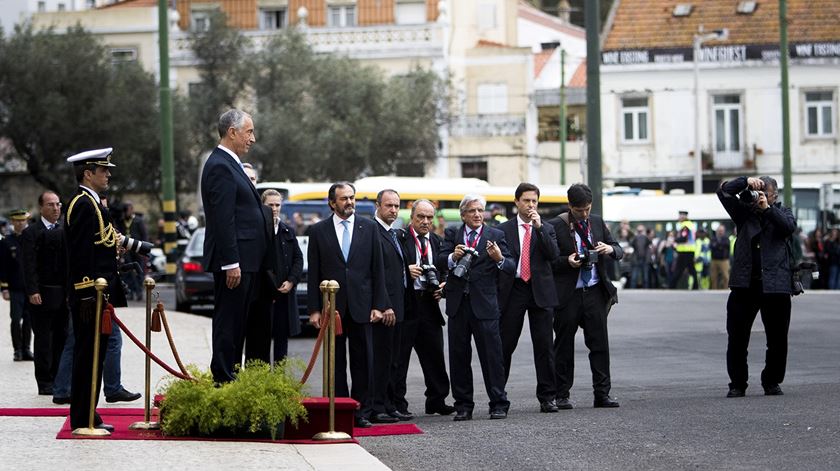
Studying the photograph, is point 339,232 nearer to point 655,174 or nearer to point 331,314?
point 331,314

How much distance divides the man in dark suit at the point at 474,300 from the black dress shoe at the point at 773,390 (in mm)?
2501

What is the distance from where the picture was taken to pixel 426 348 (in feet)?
48.6

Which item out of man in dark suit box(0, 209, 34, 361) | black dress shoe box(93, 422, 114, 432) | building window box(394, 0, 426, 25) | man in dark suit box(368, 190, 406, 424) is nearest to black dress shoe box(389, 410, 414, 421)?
man in dark suit box(368, 190, 406, 424)

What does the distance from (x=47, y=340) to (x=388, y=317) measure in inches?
160

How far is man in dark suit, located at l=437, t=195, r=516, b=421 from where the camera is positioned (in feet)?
45.5

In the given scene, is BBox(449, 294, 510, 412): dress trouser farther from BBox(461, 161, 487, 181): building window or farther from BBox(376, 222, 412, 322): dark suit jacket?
BBox(461, 161, 487, 181): building window

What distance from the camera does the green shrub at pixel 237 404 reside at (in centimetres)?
1116

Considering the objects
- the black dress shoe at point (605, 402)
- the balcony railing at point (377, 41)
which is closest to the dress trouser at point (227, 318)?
the black dress shoe at point (605, 402)

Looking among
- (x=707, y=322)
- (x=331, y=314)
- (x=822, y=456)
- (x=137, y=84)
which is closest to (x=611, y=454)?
(x=822, y=456)

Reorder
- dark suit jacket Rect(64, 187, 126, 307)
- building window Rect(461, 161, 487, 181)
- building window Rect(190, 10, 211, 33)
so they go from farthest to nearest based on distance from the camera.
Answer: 1. building window Rect(461, 161, 487, 181)
2. building window Rect(190, 10, 211, 33)
3. dark suit jacket Rect(64, 187, 126, 307)

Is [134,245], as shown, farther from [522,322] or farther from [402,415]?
[522,322]

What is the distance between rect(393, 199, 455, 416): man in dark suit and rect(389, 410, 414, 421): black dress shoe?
0.18ft

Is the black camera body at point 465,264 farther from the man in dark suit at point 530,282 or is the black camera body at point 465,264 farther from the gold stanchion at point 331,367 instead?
the gold stanchion at point 331,367

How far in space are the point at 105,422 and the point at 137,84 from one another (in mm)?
42160
